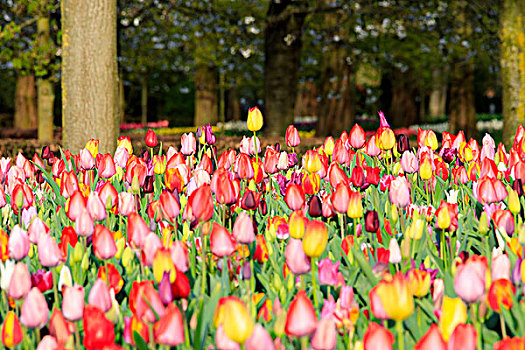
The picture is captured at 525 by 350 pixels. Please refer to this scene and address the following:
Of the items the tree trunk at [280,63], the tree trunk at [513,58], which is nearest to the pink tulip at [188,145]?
the tree trunk at [513,58]

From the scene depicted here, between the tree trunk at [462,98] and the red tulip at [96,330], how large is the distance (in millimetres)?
17577

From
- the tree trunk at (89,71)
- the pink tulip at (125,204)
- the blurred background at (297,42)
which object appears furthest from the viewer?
the blurred background at (297,42)

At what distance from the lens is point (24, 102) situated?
27.0m

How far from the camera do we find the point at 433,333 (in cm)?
151

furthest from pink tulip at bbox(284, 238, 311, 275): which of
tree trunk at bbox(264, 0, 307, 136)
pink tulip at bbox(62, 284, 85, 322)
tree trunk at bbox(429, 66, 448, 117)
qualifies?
tree trunk at bbox(429, 66, 448, 117)

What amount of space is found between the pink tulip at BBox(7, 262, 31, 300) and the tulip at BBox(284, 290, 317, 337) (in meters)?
0.87

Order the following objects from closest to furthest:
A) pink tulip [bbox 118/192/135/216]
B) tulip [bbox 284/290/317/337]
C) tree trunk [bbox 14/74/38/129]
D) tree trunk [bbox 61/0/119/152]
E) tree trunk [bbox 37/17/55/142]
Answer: tulip [bbox 284/290/317/337], pink tulip [bbox 118/192/135/216], tree trunk [bbox 61/0/119/152], tree trunk [bbox 37/17/55/142], tree trunk [bbox 14/74/38/129]

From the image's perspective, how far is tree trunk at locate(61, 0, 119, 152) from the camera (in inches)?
285

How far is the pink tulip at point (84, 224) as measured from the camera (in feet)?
8.24

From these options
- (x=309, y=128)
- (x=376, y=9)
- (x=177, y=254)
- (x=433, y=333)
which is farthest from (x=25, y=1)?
(x=309, y=128)

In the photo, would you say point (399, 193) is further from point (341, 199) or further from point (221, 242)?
point (221, 242)

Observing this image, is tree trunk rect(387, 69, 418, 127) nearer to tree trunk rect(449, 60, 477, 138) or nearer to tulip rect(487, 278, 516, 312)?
tree trunk rect(449, 60, 477, 138)

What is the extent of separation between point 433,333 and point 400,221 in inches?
60.4

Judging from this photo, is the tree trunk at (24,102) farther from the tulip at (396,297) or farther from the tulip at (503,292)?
the tulip at (396,297)
